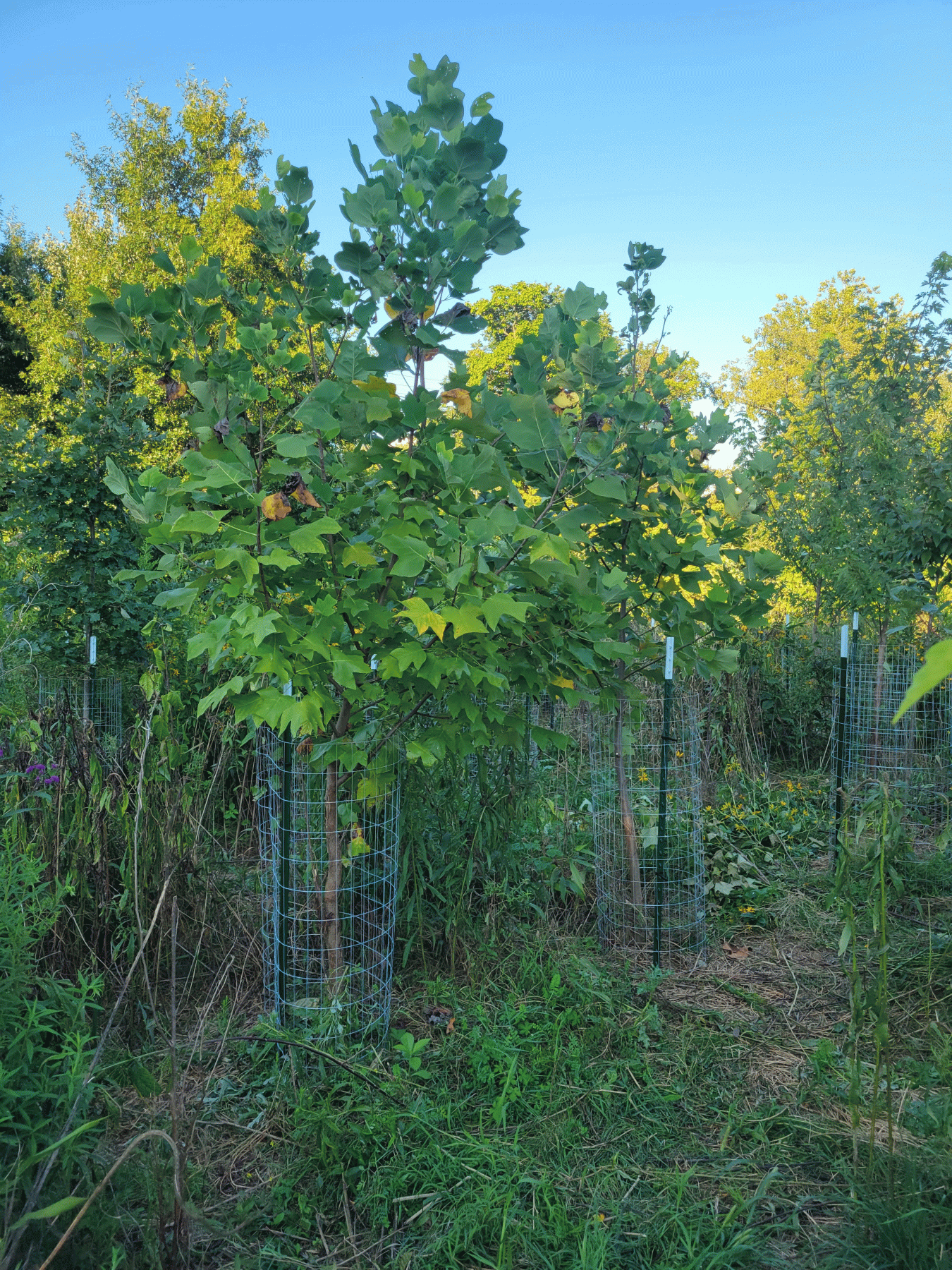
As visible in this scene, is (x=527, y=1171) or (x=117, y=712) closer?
(x=527, y=1171)

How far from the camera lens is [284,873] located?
3.08 meters

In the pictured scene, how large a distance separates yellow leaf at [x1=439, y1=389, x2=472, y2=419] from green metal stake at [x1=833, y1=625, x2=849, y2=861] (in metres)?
3.13

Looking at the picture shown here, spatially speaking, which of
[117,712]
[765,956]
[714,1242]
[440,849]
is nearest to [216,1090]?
[440,849]

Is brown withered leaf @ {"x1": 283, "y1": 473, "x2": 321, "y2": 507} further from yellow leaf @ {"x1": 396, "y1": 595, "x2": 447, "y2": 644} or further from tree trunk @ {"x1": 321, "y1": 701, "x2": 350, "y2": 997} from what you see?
tree trunk @ {"x1": 321, "y1": 701, "x2": 350, "y2": 997}

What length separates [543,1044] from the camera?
2.96 metres

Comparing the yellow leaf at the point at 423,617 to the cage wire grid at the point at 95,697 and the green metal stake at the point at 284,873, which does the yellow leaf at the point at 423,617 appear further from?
the cage wire grid at the point at 95,697

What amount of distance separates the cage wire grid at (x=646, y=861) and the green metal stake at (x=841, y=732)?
2.83 feet

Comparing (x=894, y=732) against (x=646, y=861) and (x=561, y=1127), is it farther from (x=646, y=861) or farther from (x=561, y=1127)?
(x=561, y=1127)

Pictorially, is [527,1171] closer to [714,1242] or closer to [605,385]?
[714,1242]

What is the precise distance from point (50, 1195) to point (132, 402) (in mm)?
5077

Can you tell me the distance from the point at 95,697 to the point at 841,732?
588cm

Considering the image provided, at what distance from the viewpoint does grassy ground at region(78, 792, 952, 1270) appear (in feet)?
6.86

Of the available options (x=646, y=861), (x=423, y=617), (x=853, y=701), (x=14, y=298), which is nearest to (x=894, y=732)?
(x=853, y=701)

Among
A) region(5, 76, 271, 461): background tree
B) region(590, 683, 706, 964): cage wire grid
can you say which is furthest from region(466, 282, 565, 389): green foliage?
region(590, 683, 706, 964): cage wire grid
